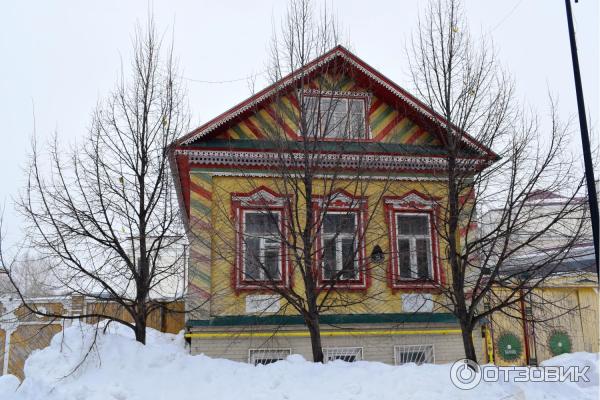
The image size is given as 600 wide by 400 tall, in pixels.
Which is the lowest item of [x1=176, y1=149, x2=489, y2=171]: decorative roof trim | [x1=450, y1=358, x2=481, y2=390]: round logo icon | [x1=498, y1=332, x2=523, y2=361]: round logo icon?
[x1=498, y1=332, x2=523, y2=361]: round logo icon

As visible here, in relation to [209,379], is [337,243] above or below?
above

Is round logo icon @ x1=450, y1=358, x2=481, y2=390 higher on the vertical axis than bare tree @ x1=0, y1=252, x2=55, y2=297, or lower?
lower

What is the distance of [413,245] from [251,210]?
3.98 metres

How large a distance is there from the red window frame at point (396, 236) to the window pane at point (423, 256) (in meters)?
0.14

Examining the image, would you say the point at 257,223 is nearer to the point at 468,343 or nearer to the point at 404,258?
the point at 404,258

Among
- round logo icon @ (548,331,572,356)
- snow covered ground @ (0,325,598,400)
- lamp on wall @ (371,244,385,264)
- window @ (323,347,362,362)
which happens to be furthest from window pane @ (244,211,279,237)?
round logo icon @ (548,331,572,356)

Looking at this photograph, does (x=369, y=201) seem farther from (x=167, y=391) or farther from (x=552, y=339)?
(x=552, y=339)

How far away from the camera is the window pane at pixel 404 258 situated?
12.7 metres

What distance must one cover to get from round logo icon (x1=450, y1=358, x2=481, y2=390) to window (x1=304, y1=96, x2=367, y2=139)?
4.60m

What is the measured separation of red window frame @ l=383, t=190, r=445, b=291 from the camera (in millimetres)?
12453

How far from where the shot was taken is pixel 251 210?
12438 mm

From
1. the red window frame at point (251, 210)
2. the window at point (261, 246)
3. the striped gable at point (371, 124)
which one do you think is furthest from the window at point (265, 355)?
the striped gable at point (371, 124)

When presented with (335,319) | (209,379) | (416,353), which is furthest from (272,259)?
(209,379)

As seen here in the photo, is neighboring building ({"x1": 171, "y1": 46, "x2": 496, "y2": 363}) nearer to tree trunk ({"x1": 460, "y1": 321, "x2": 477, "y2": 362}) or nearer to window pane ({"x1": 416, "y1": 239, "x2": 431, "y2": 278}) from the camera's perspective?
window pane ({"x1": 416, "y1": 239, "x2": 431, "y2": 278})
